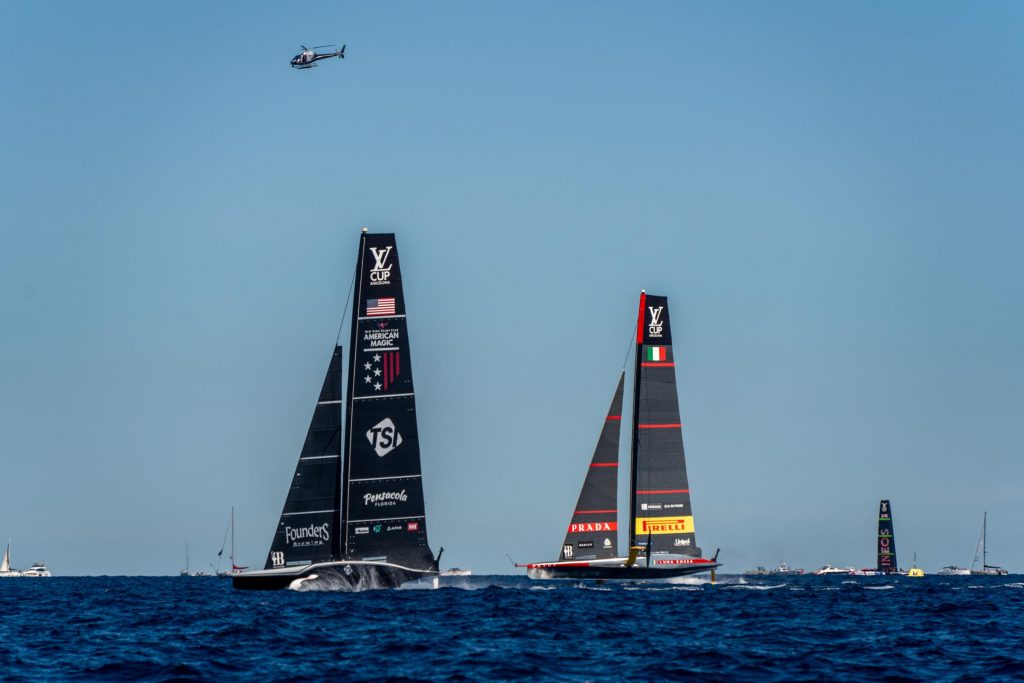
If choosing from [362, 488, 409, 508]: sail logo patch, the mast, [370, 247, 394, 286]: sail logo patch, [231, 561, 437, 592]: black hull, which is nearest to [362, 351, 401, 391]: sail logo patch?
[370, 247, 394, 286]: sail logo patch

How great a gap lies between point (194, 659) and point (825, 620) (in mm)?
24278

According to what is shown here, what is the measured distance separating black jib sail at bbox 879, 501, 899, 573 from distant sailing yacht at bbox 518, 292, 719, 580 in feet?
397

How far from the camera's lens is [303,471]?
2352 inches

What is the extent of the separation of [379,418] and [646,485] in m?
23.6

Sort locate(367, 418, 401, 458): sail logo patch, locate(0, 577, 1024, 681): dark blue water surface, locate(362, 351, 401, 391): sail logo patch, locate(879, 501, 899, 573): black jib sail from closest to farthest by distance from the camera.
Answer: locate(0, 577, 1024, 681): dark blue water surface, locate(367, 418, 401, 458): sail logo patch, locate(362, 351, 401, 391): sail logo patch, locate(879, 501, 899, 573): black jib sail

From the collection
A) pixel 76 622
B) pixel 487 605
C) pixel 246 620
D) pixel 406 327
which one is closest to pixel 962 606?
pixel 487 605

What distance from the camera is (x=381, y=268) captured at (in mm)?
60219

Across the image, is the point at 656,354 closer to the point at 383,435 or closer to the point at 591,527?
the point at 591,527

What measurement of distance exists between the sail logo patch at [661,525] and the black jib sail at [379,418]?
854 inches

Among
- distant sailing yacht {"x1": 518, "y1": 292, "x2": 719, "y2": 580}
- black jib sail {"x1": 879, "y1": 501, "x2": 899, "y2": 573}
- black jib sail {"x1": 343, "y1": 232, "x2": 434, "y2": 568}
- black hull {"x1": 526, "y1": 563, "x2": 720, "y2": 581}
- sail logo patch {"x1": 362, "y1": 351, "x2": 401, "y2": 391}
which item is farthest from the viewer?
black jib sail {"x1": 879, "y1": 501, "x2": 899, "y2": 573}

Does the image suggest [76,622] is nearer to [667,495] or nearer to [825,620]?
[825,620]

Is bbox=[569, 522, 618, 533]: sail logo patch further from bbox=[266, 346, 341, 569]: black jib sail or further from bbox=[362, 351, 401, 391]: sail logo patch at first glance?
bbox=[362, 351, 401, 391]: sail logo patch

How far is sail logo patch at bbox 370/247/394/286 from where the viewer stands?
60219 millimetres

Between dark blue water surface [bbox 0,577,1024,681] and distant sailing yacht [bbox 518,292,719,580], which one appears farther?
distant sailing yacht [bbox 518,292,719,580]
